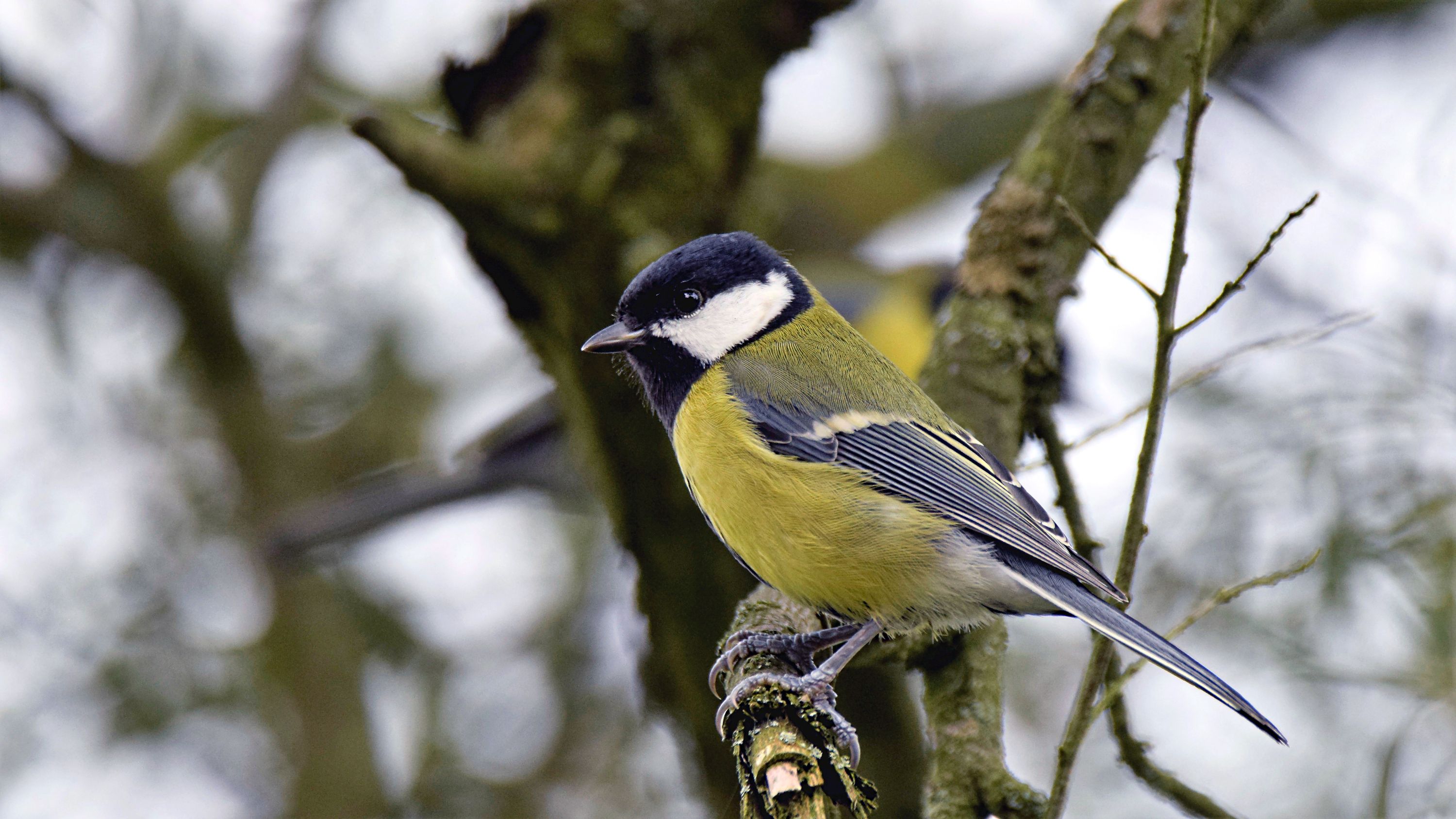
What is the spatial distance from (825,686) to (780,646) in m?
0.12

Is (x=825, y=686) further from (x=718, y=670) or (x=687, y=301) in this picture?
(x=687, y=301)

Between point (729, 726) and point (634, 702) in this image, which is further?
point (634, 702)

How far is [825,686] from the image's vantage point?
1916mm

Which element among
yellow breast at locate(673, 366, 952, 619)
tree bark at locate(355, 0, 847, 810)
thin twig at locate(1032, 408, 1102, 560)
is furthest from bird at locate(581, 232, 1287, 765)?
tree bark at locate(355, 0, 847, 810)

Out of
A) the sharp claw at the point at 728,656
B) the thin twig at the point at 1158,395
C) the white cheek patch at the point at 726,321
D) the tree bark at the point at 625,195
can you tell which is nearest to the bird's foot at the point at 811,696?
the sharp claw at the point at 728,656

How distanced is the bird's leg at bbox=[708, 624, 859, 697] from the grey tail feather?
37 cm

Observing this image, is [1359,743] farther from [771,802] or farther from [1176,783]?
[771,802]

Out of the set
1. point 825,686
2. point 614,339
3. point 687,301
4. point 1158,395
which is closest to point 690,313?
point 687,301

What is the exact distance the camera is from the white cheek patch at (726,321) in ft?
8.14

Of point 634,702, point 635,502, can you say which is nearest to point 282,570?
point 634,702

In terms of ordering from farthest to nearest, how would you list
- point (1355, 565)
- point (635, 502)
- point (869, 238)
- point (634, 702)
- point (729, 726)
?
1. point (869, 238)
2. point (634, 702)
3. point (1355, 565)
4. point (635, 502)
5. point (729, 726)

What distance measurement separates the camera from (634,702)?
195 inches

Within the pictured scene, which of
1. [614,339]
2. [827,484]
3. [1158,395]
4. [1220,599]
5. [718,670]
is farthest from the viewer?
[614,339]

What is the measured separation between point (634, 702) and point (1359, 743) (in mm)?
2866
